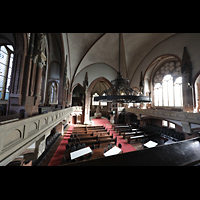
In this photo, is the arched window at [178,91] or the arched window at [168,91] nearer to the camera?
the arched window at [178,91]

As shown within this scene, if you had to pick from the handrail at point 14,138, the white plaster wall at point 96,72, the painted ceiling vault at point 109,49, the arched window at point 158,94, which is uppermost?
the painted ceiling vault at point 109,49

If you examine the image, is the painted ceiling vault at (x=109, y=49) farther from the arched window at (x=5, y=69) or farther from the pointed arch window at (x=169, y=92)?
the arched window at (x=5, y=69)

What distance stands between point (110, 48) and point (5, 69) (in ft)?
47.2

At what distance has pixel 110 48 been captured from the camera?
16.2 meters

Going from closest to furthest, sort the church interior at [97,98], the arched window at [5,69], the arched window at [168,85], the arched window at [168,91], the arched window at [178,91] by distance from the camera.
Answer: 1. the church interior at [97,98]
2. the arched window at [5,69]
3. the arched window at [178,91]
4. the arched window at [168,85]
5. the arched window at [168,91]

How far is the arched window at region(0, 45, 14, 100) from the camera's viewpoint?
624 cm

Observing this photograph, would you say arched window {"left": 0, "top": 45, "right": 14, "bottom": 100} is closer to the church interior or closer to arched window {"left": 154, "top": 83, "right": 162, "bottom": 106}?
the church interior

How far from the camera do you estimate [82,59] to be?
15.4m

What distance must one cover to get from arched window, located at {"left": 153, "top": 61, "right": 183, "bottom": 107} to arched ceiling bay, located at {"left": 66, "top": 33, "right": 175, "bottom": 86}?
3.89 meters

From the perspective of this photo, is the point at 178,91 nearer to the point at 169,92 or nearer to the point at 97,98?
the point at 169,92

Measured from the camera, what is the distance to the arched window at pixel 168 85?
1313 centimetres

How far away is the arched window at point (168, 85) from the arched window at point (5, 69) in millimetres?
17946

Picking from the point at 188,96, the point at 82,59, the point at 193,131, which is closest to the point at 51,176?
the point at 193,131

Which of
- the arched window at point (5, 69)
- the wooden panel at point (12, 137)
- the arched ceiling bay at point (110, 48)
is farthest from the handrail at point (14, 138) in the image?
the arched ceiling bay at point (110, 48)
